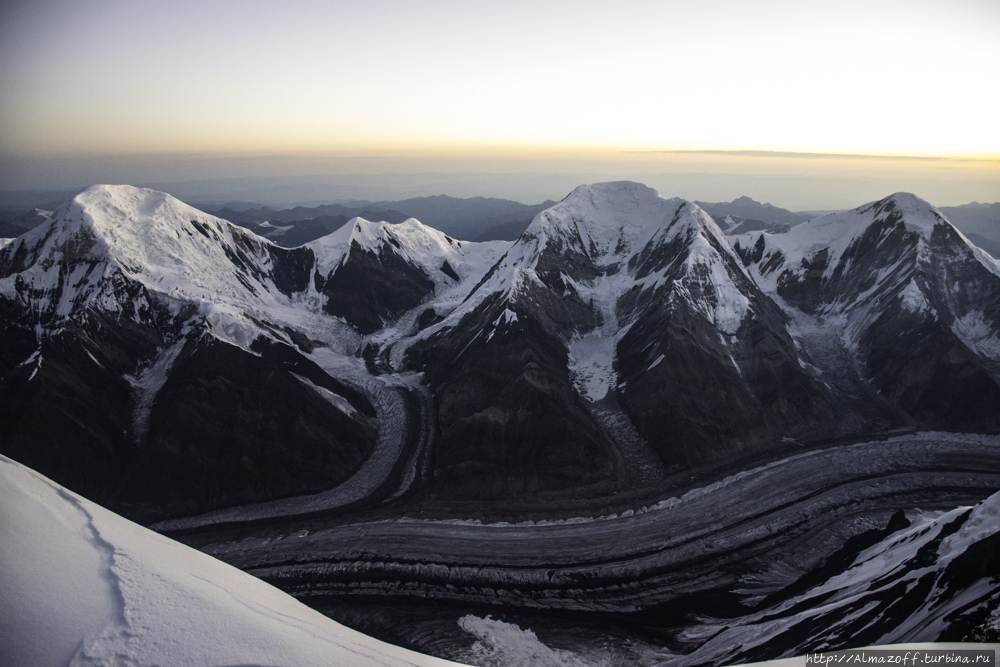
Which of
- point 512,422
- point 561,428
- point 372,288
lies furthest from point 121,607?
point 372,288

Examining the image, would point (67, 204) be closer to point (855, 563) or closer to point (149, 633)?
point (149, 633)

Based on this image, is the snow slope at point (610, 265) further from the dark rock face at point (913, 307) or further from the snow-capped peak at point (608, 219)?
the dark rock face at point (913, 307)

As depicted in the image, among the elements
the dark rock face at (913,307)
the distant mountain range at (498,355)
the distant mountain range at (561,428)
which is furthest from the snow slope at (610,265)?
the dark rock face at (913,307)

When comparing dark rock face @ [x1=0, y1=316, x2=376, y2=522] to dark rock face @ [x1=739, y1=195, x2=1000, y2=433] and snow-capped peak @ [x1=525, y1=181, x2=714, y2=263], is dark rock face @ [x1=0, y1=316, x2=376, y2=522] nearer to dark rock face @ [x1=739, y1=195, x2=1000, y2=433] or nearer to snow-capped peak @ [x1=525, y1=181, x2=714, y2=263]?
snow-capped peak @ [x1=525, y1=181, x2=714, y2=263]

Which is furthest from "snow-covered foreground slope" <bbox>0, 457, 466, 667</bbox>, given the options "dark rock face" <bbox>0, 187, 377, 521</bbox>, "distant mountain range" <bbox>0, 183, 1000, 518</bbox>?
"dark rock face" <bbox>0, 187, 377, 521</bbox>

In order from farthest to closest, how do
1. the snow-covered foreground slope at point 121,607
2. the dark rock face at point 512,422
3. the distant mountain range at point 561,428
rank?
the dark rock face at point 512,422, the distant mountain range at point 561,428, the snow-covered foreground slope at point 121,607


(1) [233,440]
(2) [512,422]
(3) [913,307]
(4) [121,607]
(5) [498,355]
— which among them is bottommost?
(1) [233,440]

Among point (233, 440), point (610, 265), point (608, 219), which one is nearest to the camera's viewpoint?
point (233, 440)

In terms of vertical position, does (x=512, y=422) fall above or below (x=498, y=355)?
below

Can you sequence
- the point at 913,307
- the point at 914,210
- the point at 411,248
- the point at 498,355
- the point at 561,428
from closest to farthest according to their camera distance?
the point at 561,428 < the point at 498,355 < the point at 913,307 < the point at 914,210 < the point at 411,248

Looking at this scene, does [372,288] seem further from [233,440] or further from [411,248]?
[233,440]
